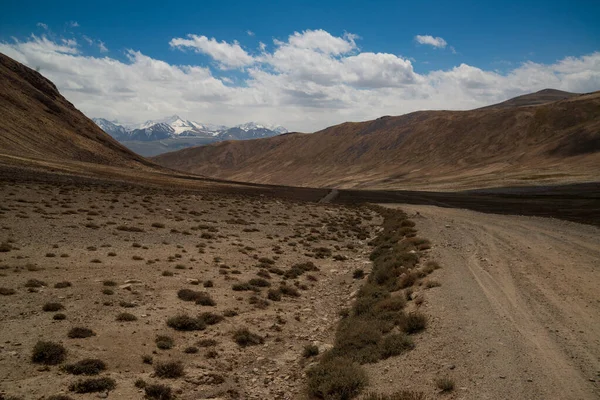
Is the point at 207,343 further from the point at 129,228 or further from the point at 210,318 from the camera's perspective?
the point at 129,228

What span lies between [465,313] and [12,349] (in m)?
15.2

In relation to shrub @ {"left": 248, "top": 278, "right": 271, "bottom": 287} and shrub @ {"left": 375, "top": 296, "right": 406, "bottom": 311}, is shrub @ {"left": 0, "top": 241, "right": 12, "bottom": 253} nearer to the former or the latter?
shrub @ {"left": 248, "top": 278, "right": 271, "bottom": 287}

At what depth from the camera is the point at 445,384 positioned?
9781 millimetres

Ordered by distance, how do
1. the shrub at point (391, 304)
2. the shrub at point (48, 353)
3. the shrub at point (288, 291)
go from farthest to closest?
Result: the shrub at point (288, 291), the shrub at point (391, 304), the shrub at point (48, 353)

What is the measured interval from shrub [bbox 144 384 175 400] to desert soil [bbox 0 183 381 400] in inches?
8.4

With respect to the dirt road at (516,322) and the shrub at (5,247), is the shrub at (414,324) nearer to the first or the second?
the dirt road at (516,322)

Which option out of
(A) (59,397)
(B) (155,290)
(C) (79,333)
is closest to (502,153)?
(B) (155,290)

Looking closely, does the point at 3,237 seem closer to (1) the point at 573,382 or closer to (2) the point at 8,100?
(1) the point at 573,382

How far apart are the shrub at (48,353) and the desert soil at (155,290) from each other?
0.78ft

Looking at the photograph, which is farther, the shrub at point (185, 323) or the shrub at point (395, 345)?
the shrub at point (185, 323)

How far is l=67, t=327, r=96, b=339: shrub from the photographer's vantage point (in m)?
13.0

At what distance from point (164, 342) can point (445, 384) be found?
9.42 meters

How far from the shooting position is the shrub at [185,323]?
15195 mm

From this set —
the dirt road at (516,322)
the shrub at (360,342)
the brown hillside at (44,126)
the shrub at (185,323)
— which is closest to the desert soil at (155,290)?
the shrub at (185,323)
